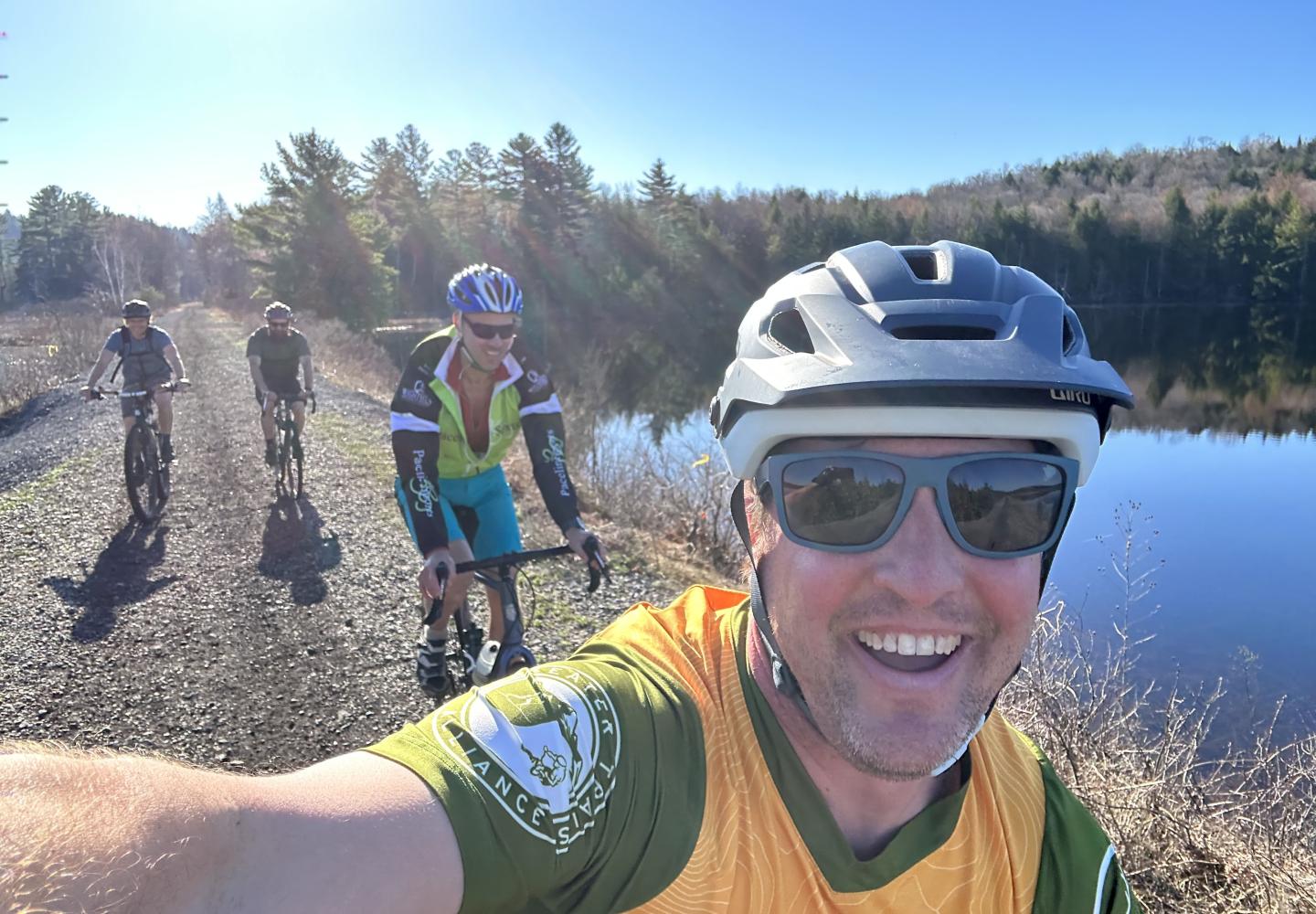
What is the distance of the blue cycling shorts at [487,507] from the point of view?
371 centimetres

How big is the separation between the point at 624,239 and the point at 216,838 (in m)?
55.0

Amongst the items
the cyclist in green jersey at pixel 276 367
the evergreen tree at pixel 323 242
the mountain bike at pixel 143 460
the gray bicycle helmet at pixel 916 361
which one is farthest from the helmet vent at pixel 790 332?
the evergreen tree at pixel 323 242

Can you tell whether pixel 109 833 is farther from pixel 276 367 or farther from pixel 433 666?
pixel 276 367

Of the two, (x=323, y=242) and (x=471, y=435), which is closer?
(x=471, y=435)

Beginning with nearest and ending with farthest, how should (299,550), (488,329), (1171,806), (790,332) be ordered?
(790,332) < (1171,806) < (488,329) < (299,550)

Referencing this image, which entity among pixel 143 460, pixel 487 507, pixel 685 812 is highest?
pixel 685 812

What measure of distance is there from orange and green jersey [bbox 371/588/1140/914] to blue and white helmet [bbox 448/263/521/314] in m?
2.46

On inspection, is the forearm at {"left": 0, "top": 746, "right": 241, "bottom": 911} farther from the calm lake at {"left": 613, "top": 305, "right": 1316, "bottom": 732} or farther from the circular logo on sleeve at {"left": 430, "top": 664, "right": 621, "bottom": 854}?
the calm lake at {"left": 613, "top": 305, "right": 1316, "bottom": 732}

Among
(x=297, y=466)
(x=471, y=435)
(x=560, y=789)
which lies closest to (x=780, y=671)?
(x=560, y=789)

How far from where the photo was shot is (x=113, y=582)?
20.4ft

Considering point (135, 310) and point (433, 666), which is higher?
point (135, 310)

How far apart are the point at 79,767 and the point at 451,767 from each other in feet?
1.47

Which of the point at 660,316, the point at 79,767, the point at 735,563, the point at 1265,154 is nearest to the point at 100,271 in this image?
the point at 660,316

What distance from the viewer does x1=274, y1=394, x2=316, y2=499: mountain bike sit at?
8.66 metres
